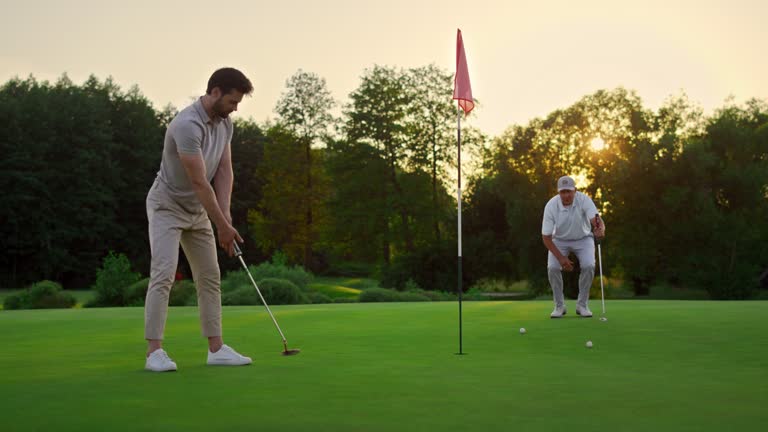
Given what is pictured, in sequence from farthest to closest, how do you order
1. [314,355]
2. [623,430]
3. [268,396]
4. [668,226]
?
[668,226], [314,355], [268,396], [623,430]

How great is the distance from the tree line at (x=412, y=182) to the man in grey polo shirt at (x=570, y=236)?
30759 millimetres

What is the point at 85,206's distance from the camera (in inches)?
2106

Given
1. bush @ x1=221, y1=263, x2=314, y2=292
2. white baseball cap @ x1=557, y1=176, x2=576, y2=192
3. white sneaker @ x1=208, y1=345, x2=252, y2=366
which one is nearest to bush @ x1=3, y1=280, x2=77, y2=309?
bush @ x1=221, y1=263, x2=314, y2=292

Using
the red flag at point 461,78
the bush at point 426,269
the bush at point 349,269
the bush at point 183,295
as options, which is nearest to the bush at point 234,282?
the bush at point 183,295

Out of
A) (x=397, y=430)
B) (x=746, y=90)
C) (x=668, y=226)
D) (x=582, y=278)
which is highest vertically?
(x=746, y=90)

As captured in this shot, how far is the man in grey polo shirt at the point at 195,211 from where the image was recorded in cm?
645

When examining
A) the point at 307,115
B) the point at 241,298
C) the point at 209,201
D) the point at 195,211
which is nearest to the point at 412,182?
the point at 307,115

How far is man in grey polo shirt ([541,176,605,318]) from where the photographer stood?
1259 cm

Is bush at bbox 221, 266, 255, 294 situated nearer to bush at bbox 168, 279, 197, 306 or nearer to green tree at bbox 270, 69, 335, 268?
bush at bbox 168, 279, 197, 306

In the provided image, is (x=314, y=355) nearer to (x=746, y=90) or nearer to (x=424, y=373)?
(x=424, y=373)

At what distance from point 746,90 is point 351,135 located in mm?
21956


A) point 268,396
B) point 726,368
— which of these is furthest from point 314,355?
point 726,368

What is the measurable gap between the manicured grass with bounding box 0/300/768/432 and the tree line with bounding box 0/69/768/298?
34099 millimetres

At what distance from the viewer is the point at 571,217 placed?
42.0 feet
